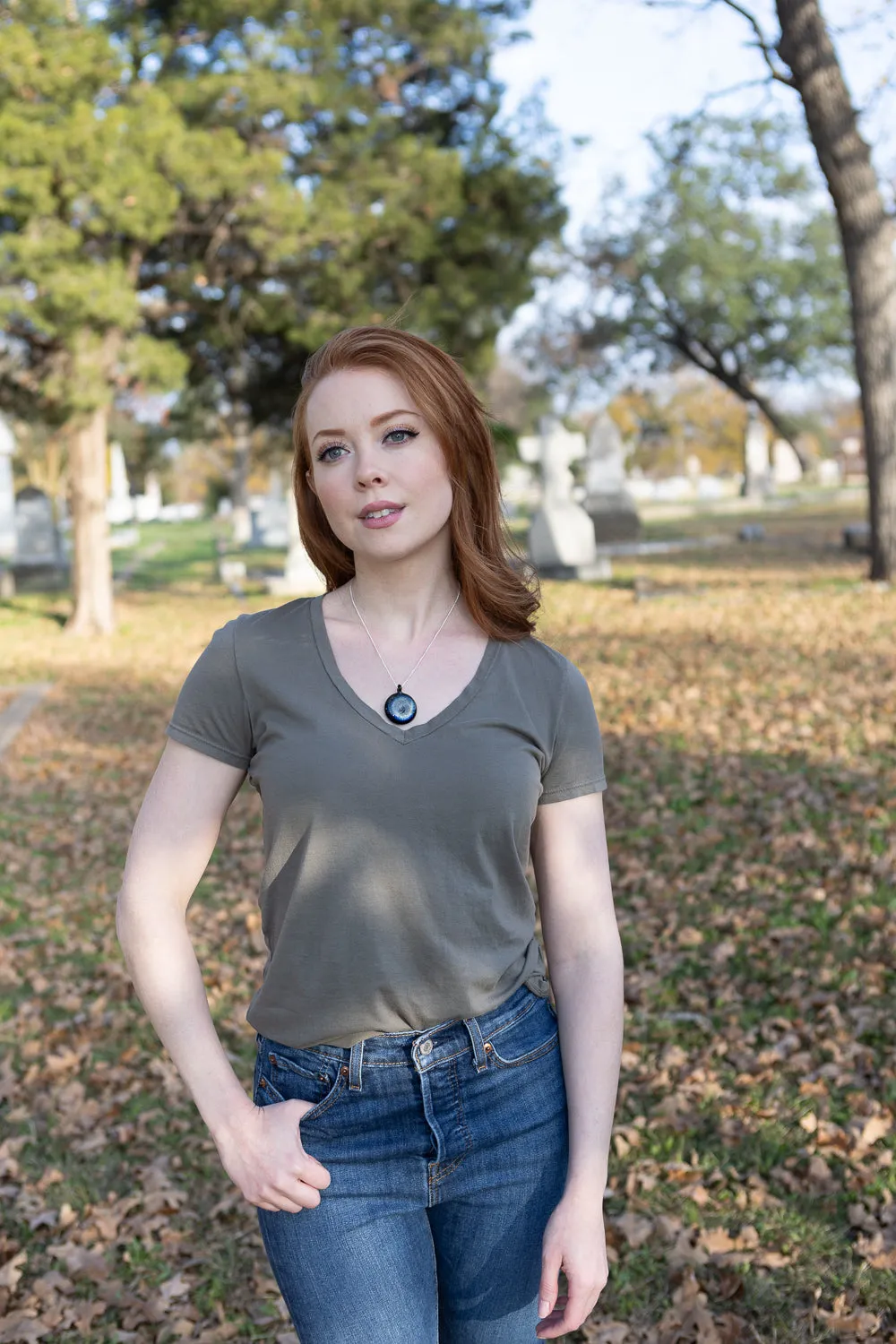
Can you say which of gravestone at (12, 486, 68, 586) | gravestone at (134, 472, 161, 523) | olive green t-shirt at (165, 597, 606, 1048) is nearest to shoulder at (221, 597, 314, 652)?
olive green t-shirt at (165, 597, 606, 1048)

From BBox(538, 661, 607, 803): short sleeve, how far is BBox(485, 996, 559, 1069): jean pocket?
290 mm

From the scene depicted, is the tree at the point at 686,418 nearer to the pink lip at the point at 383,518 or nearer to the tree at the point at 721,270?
the tree at the point at 721,270

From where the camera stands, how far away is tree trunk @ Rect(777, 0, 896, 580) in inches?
542

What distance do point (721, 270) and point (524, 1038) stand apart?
3684 centimetres

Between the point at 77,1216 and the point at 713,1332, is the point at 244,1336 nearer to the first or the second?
the point at 77,1216

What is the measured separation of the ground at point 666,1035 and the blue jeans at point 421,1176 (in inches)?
32.6

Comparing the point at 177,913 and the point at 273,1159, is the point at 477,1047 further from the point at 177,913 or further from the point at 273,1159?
the point at 177,913

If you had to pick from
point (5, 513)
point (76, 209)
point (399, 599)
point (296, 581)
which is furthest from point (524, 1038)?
point (5, 513)

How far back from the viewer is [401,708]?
169 cm

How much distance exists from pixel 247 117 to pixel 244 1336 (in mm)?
17052

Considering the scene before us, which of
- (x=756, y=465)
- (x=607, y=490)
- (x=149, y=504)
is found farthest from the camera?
(x=149, y=504)

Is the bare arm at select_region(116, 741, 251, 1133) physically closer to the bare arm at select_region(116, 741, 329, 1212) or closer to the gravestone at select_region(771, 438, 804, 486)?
the bare arm at select_region(116, 741, 329, 1212)

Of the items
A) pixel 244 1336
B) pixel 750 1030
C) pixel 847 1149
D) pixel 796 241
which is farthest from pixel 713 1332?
pixel 796 241

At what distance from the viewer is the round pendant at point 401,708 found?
66.4 inches
